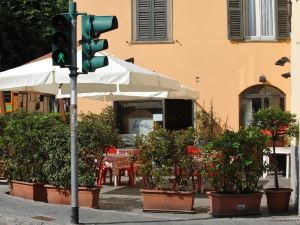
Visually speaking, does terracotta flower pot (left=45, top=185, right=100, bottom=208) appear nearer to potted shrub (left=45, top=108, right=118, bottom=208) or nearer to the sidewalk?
potted shrub (left=45, top=108, right=118, bottom=208)

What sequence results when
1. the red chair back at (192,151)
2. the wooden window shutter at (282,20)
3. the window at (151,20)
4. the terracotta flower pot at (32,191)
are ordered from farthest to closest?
1. the window at (151,20)
2. the wooden window shutter at (282,20)
3. the terracotta flower pot at (32,191)
4. the red chair back at (192,151)

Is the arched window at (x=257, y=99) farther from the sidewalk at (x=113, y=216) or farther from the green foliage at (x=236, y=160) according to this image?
the green foliage at (x=236, y=160)

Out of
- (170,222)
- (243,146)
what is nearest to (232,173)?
(243,146)

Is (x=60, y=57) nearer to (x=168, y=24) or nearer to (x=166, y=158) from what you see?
(x=166, y=158)

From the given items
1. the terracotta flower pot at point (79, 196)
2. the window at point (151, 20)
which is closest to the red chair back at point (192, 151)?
the terracotta flower pot at point (79, 196)

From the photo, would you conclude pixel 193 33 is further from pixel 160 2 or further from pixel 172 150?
pixel 172 150

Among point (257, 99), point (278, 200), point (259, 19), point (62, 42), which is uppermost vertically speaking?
point (259, 19)

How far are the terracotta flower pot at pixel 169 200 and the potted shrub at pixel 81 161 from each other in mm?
919

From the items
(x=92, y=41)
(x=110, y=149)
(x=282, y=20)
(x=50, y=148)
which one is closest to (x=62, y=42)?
(x=92, y=41)

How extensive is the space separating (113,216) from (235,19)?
34.9ft

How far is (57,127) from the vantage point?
10766 mm

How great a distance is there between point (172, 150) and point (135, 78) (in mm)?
2007

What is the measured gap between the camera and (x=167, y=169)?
9875mm

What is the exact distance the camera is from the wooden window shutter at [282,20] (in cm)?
1872
